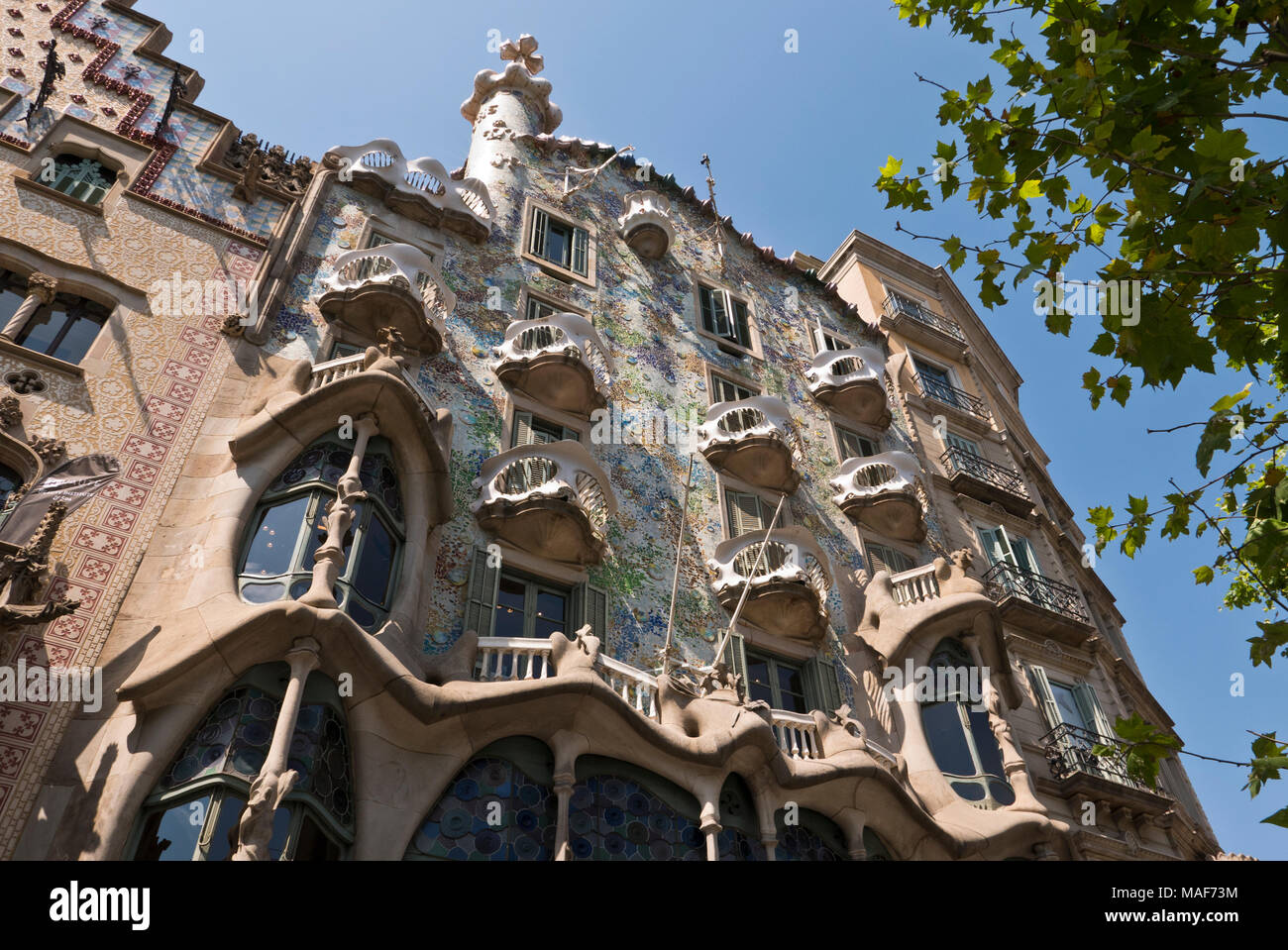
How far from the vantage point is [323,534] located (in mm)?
12406

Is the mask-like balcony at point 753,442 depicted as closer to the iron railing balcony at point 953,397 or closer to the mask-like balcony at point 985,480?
the mask-like balcony at point 985,480

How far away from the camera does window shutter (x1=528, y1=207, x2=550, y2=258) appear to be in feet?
71.1

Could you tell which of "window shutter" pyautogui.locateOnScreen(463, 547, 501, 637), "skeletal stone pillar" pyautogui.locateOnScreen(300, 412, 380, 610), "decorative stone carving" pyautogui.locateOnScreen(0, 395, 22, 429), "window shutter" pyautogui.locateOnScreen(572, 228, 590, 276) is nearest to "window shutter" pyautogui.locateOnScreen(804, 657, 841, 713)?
"window shutter" pyautogui.locateOnScreen(463, 547, 501, 637)

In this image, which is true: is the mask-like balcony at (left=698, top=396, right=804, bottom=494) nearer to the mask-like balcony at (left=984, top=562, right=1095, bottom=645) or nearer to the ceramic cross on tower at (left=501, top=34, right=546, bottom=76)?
the mask-like balcony at (left=984, top=562, right=1095, bottom=645)

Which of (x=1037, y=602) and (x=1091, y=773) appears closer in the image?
(x=1091, y=773)

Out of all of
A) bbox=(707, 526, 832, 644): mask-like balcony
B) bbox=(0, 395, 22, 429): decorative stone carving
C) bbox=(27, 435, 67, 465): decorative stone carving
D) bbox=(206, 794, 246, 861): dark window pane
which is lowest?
bbox=(206, 794, 246, 861): dark window pane

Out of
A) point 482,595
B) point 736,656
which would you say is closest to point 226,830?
point 482,595

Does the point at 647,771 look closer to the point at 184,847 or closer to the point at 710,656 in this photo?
the point at 710,656

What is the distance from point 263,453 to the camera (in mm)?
13180

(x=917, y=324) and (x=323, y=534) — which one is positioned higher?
(x=917, y=324)

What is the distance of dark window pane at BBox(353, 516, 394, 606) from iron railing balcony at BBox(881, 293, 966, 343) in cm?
1991

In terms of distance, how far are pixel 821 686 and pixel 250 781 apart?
31.5ft

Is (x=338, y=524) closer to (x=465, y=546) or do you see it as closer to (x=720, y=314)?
(x=465, y=546)
